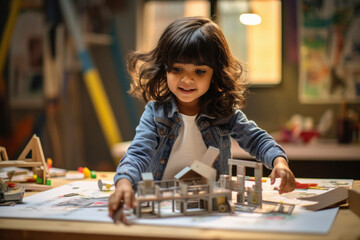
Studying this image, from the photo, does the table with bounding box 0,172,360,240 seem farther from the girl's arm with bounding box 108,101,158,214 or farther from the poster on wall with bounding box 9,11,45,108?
the poster on wall with bounding box 9,11,45,108

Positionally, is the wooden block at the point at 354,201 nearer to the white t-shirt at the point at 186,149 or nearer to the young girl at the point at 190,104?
the young girl at the point at 190,104

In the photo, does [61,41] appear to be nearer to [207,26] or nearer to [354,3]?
[354,3]

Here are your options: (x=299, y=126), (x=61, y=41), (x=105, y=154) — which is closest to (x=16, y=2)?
(x=61, y=41)

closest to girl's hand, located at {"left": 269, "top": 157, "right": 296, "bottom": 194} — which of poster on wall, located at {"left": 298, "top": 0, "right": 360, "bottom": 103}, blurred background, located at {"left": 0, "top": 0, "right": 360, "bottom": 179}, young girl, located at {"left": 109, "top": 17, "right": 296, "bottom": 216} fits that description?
young girl, located at {"left": 109, "top": 17, "right": 296, "bottom": 216}

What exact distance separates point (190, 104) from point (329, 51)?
173 centimetres

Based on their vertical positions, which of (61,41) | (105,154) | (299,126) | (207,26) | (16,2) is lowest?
(105,154)

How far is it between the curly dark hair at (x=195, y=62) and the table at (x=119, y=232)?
446mm

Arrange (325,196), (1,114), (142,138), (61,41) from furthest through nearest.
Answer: (1,114) → (61,41) → (142,138) → (325,196)

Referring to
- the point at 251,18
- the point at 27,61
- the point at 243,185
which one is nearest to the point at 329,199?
the point at 243,185

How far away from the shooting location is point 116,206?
2.51 ft

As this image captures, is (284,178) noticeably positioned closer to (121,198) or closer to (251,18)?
(121,198)

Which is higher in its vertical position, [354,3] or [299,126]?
[354,3]

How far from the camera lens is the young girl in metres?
1.02

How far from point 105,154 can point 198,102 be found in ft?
6.67
